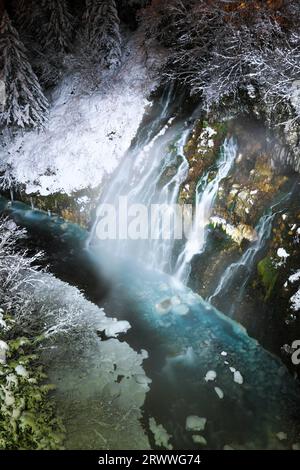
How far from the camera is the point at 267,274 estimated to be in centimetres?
771

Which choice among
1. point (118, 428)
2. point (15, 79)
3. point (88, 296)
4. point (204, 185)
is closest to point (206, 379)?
point (118, 428)

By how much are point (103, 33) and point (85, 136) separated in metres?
5.70

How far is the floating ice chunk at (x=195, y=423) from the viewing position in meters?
5.71

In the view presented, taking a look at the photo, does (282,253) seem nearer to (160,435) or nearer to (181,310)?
(181,310)

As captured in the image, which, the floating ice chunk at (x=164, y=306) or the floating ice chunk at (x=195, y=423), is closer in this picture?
the floating ice chunk at (x=195, y=423)

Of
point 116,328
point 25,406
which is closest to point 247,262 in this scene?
point 116,328

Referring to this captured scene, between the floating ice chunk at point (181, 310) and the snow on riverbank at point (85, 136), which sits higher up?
the snow on riverbank at point (85, 136)

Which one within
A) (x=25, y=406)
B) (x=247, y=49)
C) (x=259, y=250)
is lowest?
(x=25, y=406)

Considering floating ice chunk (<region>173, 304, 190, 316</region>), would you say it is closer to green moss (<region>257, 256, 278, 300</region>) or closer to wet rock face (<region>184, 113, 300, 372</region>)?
wet rock face (<region>184, 113, 300, 372</region>)

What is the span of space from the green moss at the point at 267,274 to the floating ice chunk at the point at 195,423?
316 centimetres

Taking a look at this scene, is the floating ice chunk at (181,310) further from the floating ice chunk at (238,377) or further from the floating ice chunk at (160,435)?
the floating ice chunk at (160,435)

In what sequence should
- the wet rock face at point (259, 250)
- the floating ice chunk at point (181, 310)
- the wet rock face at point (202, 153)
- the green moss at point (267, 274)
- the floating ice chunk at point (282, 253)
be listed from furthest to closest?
1. the wet rock face at point (202, 153)
2. the floating ice chunk at point (181, 310)
3. the green moss at point (267, 274)
4. the floating ice chunk at point (282, 253)
5. the wet rock face at point (259, 250)

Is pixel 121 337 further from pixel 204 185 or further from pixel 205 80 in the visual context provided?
pixel 205 80

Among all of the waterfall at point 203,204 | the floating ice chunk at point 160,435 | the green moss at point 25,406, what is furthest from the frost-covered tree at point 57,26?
the floating ice chunk at point 160,435
